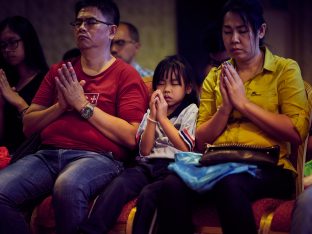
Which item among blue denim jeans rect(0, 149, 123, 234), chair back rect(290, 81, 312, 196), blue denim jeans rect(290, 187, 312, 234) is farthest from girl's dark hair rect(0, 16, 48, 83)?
blue denim jeans rect(290, 187, 312, 234)

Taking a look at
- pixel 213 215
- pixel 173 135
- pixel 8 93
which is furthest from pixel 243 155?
pixel 8 93

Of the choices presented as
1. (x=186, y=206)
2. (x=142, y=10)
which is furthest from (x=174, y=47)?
(x=186, y=206)

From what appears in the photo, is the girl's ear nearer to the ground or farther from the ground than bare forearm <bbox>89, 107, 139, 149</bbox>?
farther from the ground

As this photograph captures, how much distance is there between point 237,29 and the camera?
2695mm

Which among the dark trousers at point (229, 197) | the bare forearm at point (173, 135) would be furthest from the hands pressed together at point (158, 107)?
the dark trousers at point (229, 197)

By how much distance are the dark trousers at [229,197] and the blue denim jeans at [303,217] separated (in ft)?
0.51

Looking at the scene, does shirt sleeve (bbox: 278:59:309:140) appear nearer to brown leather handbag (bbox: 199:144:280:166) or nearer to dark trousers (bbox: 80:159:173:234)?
brown leather handbag (bbox: 199:144:280:166)

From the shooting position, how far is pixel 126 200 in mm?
2711

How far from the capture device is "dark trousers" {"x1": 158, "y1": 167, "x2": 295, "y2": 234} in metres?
2.32

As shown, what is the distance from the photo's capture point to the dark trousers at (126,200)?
2.59 metres

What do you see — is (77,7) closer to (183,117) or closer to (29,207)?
(183,117)

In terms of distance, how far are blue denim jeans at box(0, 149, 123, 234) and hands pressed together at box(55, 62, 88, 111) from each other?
24cm

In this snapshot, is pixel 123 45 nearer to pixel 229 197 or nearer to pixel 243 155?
pixel 243 155

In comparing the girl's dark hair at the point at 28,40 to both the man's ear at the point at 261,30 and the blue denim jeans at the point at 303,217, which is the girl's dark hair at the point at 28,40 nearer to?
the man's ear at the point at 261,30
